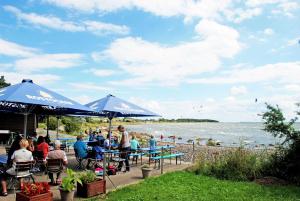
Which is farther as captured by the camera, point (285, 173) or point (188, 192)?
point (285, 173)

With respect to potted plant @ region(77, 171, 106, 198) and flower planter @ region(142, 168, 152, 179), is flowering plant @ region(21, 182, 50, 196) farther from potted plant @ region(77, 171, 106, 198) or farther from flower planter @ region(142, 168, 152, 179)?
flower planter @ region(142, 168, 152, 179)

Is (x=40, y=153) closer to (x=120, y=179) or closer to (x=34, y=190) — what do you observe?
(x=120, y=179)

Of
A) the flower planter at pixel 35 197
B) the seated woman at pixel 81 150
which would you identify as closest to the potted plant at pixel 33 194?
the flower planter at pixel 35 197

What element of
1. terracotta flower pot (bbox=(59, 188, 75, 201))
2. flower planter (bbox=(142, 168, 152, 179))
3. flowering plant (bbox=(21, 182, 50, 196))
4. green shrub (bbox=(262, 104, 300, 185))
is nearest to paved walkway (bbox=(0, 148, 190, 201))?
flower planter (bbox=(142, 168, 152, 179))

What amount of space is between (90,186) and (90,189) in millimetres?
71

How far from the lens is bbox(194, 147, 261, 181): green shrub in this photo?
11219 mm

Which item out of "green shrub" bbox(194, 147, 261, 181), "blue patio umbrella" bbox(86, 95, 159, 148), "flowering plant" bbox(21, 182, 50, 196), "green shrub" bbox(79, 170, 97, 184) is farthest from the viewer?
"blue patio umbrella" bbox(86, 95, 159, 148)

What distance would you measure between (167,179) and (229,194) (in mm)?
2220

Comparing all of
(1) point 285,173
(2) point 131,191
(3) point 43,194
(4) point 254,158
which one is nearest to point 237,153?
(4) point 254,158

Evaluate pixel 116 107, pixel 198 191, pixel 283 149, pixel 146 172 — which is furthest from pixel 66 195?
pixel 283 149

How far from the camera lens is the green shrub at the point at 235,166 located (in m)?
→ 11.2

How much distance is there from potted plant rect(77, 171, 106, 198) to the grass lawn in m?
0.31

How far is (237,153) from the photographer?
37.4 feet

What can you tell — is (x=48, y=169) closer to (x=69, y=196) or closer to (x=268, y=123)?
(x=69, y=196)
